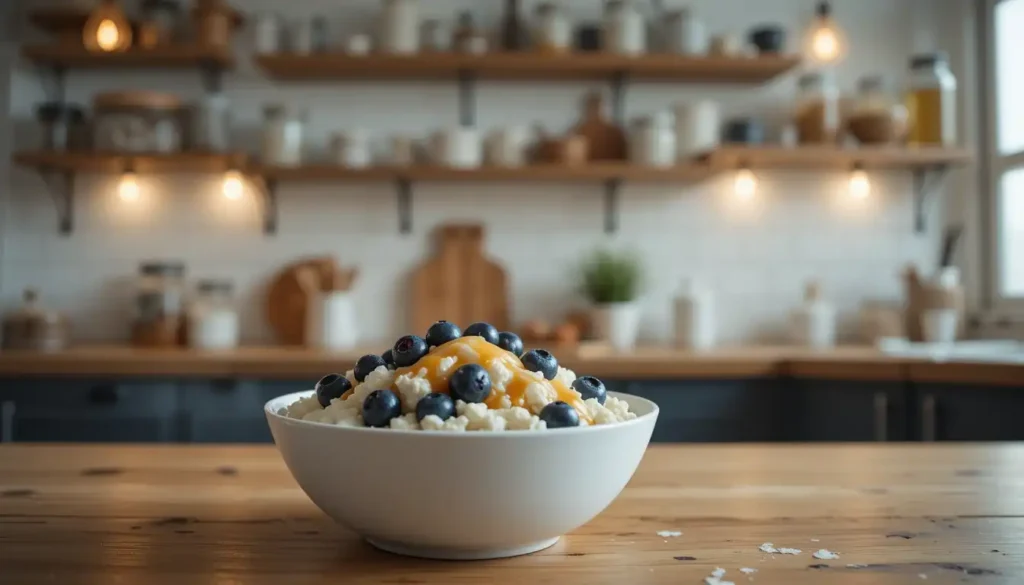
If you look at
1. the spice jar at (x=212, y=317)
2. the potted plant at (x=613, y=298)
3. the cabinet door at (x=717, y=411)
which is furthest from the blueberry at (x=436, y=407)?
the spice jar at (x=212, y=317)

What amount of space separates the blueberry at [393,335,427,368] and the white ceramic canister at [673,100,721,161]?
258cm

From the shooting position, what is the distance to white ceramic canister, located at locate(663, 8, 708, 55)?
125 inches

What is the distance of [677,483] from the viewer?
1.08 metres

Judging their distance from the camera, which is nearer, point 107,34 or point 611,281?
point 107,34

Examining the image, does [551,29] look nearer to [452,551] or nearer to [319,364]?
[319,364]

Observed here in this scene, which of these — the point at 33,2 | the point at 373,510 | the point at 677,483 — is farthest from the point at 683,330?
the point at 33,2

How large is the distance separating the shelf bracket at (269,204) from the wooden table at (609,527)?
2.13 m

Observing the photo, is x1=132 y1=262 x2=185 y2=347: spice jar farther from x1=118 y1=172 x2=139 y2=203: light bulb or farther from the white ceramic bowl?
the white ceramic bowl

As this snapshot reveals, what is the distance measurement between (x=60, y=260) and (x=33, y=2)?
978 millimetres

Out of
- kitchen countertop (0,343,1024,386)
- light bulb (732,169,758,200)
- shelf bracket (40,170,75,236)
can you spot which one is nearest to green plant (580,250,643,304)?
kitchen countertop (0,343,1024,386)

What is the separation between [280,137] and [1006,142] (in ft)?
8.67

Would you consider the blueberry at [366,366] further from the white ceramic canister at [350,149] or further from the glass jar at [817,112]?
the glass jar at [817,112]

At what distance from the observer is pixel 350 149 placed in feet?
10.3

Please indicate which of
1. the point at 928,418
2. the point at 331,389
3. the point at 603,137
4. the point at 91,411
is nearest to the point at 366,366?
the point at 331,389
